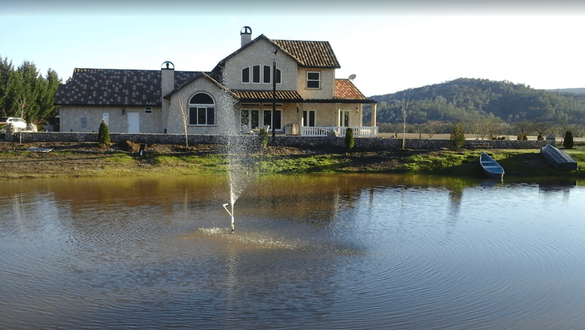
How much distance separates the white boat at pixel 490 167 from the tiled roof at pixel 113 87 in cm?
2247

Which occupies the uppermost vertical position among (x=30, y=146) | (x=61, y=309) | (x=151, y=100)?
(x=151, y=100)

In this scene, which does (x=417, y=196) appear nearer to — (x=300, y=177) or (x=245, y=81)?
(x=300, y=177)

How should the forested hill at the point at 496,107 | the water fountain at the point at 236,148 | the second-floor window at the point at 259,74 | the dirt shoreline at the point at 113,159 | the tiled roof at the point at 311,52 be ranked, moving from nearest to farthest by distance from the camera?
1. the dirt shoreline at the point at 113,159
2. the water fountain at the point at 236,148
3. the second-floor window at the point at 259,74
4. the tiled roof at the point at 311,52
5. the forested hill at the point at 496,107

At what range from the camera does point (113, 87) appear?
44188mm

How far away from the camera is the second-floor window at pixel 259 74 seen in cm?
4350

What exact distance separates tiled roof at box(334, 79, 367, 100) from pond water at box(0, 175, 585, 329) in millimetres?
22050

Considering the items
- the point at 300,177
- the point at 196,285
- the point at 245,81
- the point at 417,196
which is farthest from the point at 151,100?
the point at 196,285

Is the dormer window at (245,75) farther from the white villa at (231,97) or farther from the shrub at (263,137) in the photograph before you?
the shrub at (263,137)

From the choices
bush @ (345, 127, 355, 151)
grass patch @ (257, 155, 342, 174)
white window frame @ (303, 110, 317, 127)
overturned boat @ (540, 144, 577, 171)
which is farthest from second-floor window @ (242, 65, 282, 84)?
overturned boat @ (540, 144, 577, 171)

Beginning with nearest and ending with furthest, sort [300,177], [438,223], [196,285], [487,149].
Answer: [196,285]
[438,223]
[300,177]
[487,149]

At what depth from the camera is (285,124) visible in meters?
44.3

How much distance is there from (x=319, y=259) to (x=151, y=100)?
32.9 meters

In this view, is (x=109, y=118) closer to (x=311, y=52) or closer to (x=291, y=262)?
(x=311, y=52)

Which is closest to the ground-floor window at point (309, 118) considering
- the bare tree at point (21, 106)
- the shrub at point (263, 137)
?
the shrub at point (263, 137)
